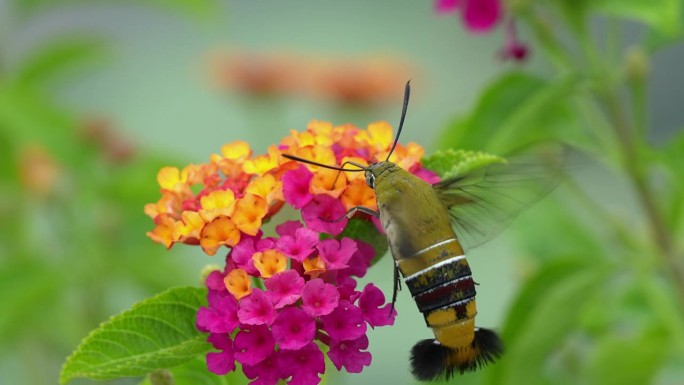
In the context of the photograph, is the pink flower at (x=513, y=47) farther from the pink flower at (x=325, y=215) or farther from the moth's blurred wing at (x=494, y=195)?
the pink flower at (x=325, y=215)

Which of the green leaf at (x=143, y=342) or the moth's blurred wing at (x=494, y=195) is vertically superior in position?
the moth's blurred wing at (x=494, y=195)

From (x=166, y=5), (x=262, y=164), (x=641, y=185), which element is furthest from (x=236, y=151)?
(x=166, y=5)

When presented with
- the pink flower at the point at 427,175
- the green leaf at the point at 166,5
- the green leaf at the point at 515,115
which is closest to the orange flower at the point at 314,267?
the pink flower at the point at 427,175

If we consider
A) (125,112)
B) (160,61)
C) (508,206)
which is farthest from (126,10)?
(508,206)

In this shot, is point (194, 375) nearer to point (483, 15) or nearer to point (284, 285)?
point (284, 285)

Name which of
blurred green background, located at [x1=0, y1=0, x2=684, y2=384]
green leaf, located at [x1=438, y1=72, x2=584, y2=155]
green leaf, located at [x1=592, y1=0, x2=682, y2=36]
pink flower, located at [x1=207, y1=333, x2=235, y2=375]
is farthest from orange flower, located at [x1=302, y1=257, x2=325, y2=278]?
green leaf, located at [x1=592, y1=0, x2=682, y2=36]

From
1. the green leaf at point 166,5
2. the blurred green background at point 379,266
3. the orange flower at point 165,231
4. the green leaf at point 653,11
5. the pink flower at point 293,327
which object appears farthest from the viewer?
the green leaf at point 166,5

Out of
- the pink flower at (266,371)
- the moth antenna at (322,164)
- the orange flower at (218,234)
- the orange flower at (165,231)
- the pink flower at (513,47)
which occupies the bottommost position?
the pink flower at (266,371)
